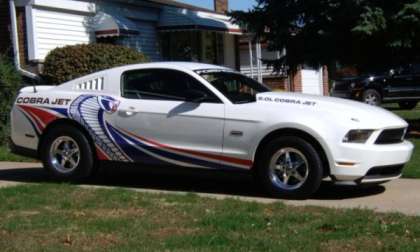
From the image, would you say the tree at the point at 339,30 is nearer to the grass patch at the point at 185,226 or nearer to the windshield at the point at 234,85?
the windshield at the point at 234,85

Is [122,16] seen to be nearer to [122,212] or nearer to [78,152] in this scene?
[78,152]

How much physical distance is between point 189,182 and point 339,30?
23.1ft

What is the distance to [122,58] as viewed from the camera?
52.4 feet

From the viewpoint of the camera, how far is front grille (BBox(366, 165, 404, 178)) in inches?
314

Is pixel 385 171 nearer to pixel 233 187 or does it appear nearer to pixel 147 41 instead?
pixel 233 187

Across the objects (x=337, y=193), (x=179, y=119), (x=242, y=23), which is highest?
(x=242, y=23)

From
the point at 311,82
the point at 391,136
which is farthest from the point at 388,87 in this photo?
the point at 391,136

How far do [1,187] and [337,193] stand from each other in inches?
152

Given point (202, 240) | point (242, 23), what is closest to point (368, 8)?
point (242, 23)

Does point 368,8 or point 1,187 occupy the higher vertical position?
point 368,8

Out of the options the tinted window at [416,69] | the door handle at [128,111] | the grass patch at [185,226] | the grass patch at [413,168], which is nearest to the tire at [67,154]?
the door handle at [128,111]

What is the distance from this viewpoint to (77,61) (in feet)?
51.2

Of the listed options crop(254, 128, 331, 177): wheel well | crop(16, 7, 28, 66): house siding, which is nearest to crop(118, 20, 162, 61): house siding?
crop(16, 7, 28, 66): house siding

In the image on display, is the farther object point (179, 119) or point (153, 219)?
point (179, 119)
